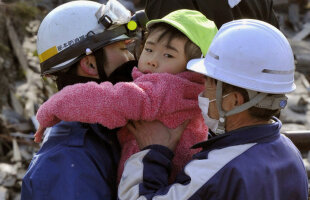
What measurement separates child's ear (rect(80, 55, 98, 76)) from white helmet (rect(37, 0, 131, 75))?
4 cm

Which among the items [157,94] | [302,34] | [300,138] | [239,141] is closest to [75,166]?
[157,94]

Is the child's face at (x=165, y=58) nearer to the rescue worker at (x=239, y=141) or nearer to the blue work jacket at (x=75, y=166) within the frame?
the rescue worker at (x=239, y=141)

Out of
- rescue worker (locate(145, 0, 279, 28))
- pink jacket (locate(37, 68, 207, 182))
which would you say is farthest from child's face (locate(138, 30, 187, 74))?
rescue worker (locate(145, 0, 279, 28))

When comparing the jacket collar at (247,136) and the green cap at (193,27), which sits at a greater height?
the green cap at (193,27)

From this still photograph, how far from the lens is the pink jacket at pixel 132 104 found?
239cm

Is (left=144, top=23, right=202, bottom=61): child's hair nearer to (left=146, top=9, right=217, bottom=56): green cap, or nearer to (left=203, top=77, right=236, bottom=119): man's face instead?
(left=146, top=9, right=217, bottom=56): green cap

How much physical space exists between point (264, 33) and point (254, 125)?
446 millimetres

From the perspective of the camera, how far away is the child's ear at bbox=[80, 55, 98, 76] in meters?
2.79

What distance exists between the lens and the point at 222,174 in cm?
212

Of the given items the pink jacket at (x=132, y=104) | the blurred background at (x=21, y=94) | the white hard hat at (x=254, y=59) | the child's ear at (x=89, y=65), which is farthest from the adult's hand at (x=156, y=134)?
the blurred background at (x=21, y=94)

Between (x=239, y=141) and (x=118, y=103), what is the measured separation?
2.07 feet

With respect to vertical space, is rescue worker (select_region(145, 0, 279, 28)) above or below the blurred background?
above

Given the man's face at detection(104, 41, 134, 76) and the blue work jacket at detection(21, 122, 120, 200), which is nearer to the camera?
the blue work jacket at detection(21, 122, 120, 200)

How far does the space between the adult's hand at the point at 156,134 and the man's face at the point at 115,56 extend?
0.44 metres
